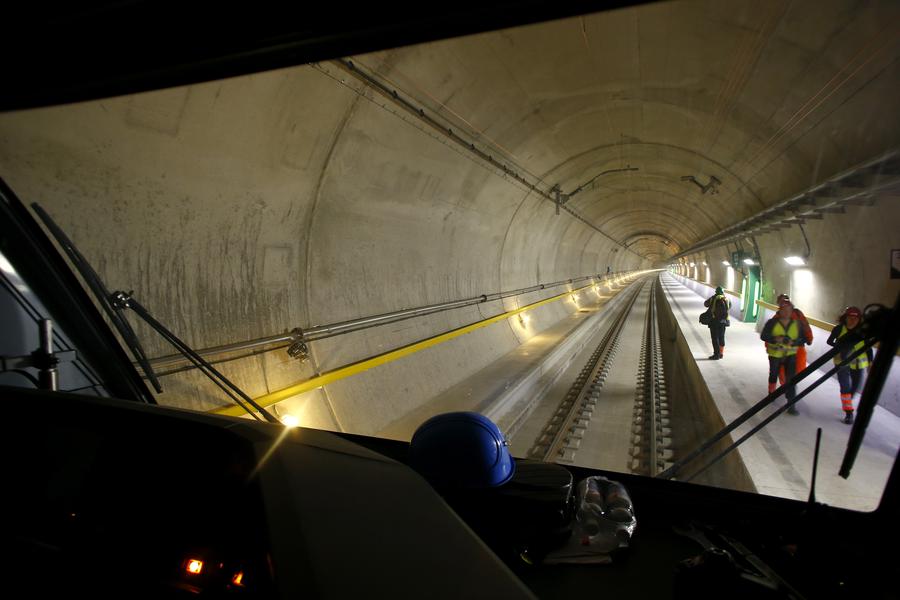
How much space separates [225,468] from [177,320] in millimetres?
3194

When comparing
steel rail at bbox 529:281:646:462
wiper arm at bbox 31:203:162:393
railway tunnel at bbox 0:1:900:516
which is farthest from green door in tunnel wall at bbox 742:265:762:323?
wiper arm at bbox 31:203:162:393

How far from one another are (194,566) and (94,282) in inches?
101

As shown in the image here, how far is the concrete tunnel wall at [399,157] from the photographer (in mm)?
3693

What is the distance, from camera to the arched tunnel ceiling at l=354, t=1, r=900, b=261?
4.38 meters

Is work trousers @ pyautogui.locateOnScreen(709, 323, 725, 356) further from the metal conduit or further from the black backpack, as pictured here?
the metal conduit

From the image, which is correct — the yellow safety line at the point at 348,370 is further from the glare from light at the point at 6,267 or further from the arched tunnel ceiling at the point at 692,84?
the arched tunnel ceiling at the point at 692,84

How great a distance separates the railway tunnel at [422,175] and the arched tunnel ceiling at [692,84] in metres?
0.03

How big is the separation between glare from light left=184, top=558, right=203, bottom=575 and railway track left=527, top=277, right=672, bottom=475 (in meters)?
5.71

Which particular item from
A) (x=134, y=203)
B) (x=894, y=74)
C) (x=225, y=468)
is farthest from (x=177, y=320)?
(x=894, y=74)

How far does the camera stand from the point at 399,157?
6227 mm

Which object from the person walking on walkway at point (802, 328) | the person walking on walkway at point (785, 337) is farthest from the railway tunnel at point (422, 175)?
the person walking on walkway at point (785, 337)

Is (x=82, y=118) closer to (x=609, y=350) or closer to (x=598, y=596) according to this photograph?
(x=598, y=596)

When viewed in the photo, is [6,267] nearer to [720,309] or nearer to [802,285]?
[720,309]

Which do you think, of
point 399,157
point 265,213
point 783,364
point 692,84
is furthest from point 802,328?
point 265,213
